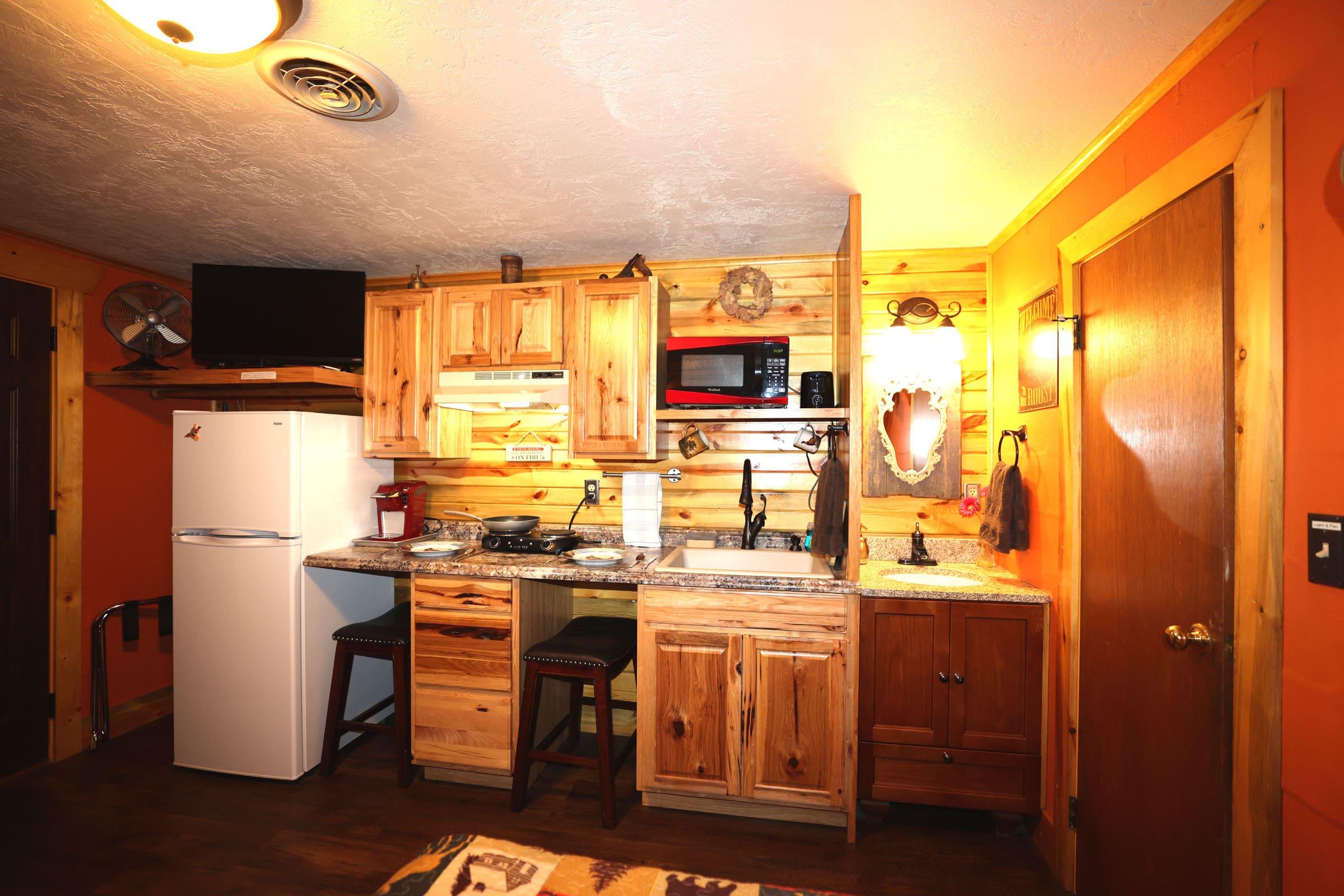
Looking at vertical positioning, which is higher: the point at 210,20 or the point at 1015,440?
the point at 210,20

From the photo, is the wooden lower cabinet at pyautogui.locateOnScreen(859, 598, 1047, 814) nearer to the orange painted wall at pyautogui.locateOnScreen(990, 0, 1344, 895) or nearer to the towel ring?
the towel ring

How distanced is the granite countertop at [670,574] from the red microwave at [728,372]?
30.8 inches

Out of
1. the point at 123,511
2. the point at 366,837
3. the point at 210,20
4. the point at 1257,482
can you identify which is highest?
the point at 210,20

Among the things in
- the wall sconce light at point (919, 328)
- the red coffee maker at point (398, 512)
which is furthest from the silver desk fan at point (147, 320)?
the wall sconce light at point (919, 328)

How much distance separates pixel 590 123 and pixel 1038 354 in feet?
6.27

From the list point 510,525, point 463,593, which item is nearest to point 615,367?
point 510,525

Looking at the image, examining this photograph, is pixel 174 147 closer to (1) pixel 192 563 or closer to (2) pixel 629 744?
(1) pixel 192 563

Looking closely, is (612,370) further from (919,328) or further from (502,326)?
(919,328)

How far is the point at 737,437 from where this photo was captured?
313 centimetres

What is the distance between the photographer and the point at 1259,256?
128 cm

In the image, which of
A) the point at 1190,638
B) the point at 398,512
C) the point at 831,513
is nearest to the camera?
the point at 1190,638

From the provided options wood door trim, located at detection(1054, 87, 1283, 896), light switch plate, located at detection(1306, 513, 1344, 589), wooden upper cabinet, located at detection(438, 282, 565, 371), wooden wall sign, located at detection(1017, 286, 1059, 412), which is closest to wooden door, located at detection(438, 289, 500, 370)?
wooden upper cabinet, located at detection(438, 282, 565, 371)

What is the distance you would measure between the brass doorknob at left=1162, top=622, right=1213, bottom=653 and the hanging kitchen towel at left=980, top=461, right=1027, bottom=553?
904 mm

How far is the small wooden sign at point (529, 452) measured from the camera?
3.30 meters
